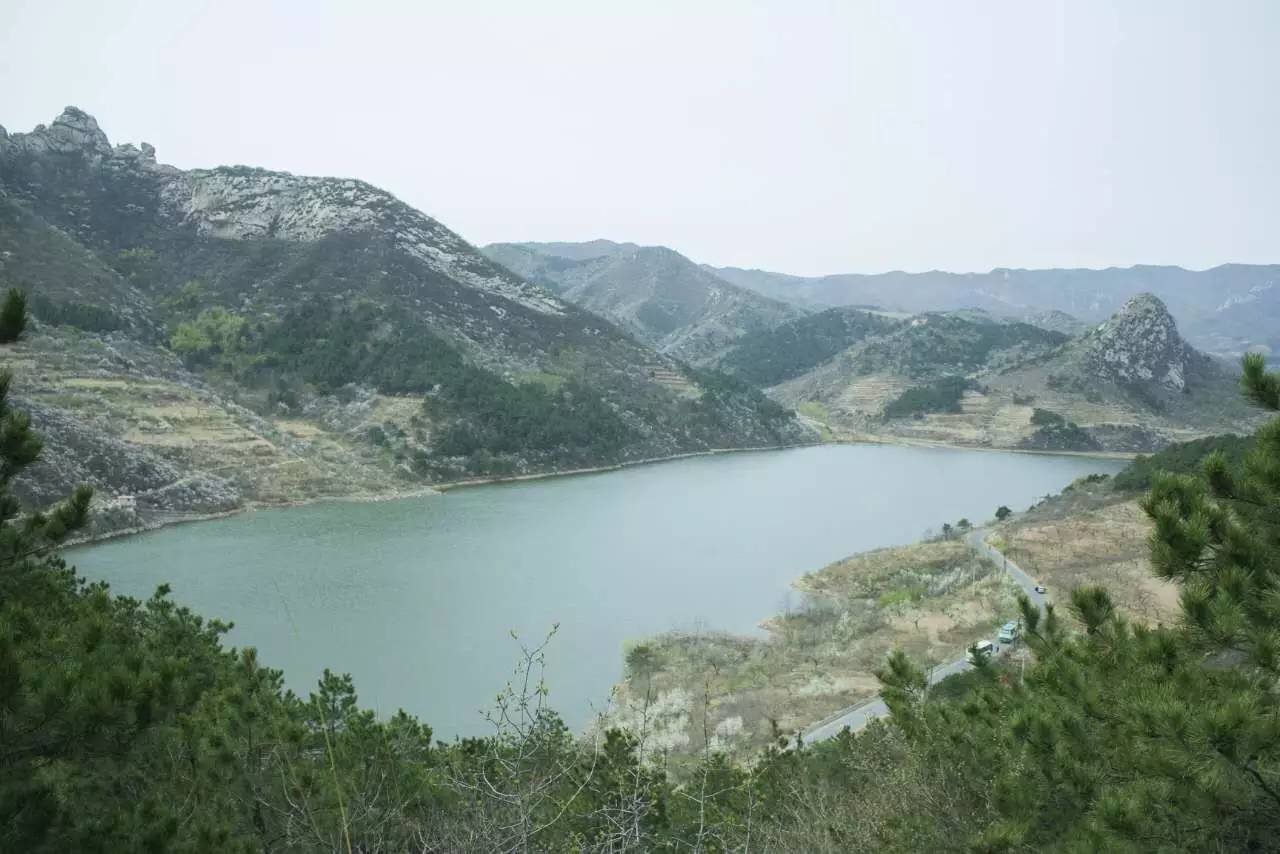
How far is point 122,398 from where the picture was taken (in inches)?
1430

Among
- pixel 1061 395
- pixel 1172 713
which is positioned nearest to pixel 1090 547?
pixel 1172 713

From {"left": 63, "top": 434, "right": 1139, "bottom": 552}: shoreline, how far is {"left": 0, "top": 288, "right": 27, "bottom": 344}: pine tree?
990 inches

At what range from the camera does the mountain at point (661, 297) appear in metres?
125

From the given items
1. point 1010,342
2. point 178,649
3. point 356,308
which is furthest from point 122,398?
point 1010,342

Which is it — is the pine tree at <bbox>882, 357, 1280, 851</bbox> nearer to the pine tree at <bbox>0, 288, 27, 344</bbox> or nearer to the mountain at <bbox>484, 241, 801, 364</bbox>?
the pine tree at <bbox>0, 288, 27, 344</bbox>

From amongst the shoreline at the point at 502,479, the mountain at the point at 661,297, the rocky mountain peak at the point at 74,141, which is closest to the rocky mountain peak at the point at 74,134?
the rocky mountain peak at the point at 74,141

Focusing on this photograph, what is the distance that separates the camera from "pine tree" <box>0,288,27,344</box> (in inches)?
179

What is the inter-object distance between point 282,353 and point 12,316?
48858mm

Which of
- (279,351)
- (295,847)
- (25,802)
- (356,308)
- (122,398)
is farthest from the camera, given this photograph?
(356,308)

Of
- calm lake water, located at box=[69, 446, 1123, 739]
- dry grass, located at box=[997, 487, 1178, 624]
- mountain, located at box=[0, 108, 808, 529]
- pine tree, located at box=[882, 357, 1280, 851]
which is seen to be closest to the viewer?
pine tree, located at box=[882, 357, 1280, 851]

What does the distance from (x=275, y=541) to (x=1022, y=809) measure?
28.5m

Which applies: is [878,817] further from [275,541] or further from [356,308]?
[356,308]

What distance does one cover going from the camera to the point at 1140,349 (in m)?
77.6

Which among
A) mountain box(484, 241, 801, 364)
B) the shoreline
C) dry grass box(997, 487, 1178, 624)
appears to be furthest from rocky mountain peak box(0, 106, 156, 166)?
dry grass box(997, 487, 1178, 624)
